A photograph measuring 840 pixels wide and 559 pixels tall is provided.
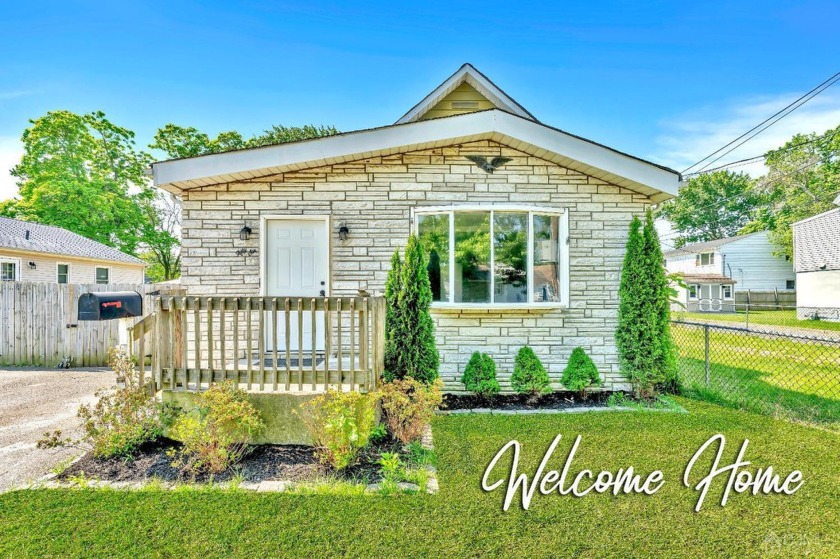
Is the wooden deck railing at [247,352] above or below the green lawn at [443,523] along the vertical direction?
above

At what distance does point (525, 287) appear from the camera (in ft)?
18.4

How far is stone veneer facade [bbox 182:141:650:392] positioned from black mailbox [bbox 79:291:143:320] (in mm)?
791

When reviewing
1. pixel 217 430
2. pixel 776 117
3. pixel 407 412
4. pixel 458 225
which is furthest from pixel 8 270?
pixel 776 117

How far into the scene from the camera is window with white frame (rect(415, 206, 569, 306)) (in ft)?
18.2

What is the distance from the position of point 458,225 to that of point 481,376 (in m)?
2.05

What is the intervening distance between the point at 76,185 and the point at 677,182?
24.1 m

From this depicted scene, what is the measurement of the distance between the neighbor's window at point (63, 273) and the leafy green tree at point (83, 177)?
6.26 m

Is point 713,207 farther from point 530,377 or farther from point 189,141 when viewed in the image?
point 530,377

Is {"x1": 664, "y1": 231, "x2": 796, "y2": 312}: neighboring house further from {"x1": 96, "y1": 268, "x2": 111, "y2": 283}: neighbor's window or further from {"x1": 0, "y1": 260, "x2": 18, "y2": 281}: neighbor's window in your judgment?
{"x1": 0, "y1": 260, "x2": 18, "y2": 281}: neighbor's window

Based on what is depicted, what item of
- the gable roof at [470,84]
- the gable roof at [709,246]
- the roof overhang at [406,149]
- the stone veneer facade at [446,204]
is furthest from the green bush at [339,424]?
the gable roof at [709,246]

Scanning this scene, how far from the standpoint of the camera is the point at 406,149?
5609 mm

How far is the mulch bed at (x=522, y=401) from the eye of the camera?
17.6ft

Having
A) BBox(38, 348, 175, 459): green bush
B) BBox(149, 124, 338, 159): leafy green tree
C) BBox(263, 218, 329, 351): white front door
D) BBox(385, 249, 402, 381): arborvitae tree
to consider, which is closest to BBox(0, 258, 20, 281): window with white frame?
BBox(149, 124, 338, 159): leafy green tree

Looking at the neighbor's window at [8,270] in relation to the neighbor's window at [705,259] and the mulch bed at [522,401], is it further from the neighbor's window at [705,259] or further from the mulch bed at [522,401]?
the neighbor's window at [705,259]
